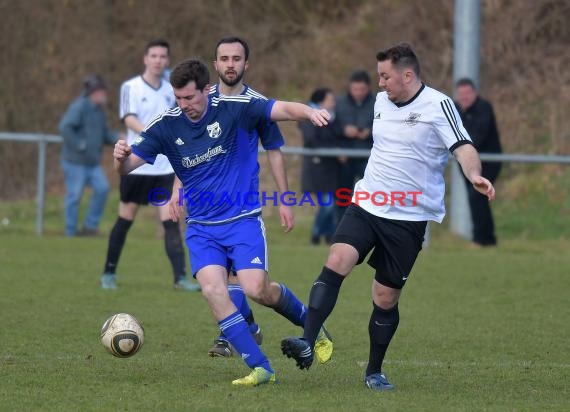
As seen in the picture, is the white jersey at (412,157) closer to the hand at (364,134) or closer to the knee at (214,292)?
the knee at (214,292)

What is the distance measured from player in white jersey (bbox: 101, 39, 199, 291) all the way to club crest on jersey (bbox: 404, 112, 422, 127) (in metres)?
4.32

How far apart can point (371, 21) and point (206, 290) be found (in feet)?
54.3

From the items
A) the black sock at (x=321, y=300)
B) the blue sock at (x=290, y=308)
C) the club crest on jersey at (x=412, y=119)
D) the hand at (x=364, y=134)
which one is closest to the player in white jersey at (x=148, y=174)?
the blue sock at (x=290, y=308)

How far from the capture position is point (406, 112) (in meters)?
6.86

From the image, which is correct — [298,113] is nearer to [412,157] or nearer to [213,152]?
[213,152]

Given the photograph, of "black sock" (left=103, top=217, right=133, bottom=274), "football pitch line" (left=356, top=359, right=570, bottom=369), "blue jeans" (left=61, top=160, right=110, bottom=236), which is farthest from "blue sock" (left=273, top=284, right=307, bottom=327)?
"blue jeans" (left=61, top=160, right=110, bottom=236)

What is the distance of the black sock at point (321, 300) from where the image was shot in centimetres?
672

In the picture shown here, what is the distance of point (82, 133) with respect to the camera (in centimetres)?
1641

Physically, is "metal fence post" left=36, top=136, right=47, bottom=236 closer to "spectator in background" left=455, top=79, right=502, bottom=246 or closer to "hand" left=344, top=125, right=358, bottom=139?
"hand" left=344, top=125, right=358, bottom=139

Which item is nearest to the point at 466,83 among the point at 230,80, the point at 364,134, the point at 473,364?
the point at 364,134

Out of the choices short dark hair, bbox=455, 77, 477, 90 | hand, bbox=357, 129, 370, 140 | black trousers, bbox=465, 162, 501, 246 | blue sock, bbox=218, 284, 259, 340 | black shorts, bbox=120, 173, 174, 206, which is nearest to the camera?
blue sock, bbox=218, 284, 259, 340

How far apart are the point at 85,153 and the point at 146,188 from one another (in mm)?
5861

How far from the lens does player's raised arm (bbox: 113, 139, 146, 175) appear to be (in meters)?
6.81

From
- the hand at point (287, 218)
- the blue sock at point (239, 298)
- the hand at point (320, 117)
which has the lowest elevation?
the blue sock at point (239, 298)
